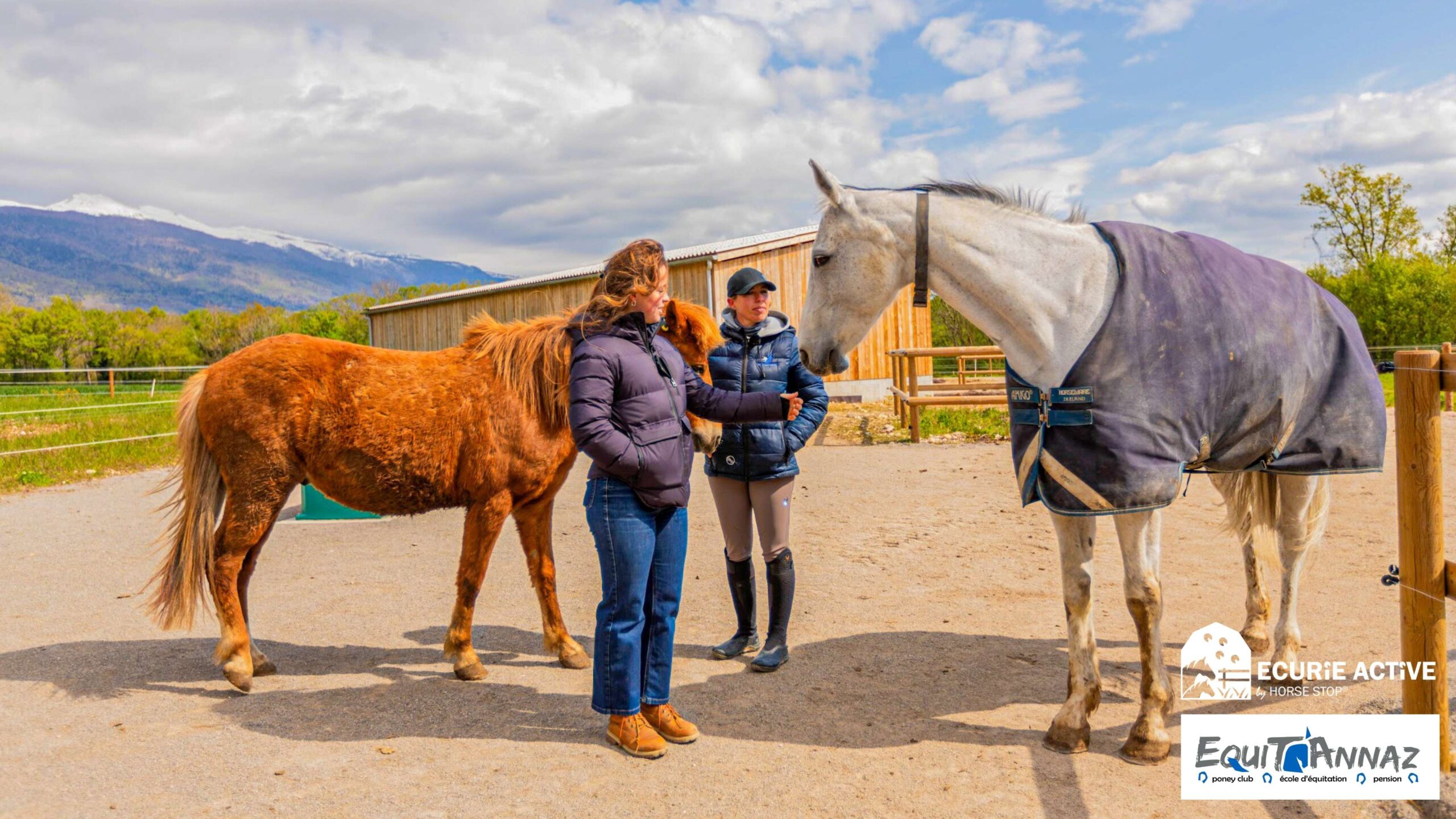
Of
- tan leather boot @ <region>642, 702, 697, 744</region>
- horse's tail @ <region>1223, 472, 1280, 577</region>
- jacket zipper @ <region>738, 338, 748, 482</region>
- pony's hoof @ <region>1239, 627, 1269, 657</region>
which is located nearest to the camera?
tan leather boot @ <region>642, 702, 697, 744</region>

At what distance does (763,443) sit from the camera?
377cm

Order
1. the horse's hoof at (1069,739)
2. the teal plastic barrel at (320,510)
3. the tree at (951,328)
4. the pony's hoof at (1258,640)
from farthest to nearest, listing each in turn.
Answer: the tree at (951,328) → the teal plastic barrel at (320,510) → the pony's hoof at (1258,640) → the horse's hoof at (1069,739)

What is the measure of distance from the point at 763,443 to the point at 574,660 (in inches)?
55.2

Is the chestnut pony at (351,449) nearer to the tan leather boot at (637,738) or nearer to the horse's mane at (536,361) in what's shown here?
the horse's mane at (536,361)

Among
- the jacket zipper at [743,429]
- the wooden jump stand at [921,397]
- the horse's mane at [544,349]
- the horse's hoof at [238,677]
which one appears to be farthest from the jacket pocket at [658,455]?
the wooden jump stand at [921,397]

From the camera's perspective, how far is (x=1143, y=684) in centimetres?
289

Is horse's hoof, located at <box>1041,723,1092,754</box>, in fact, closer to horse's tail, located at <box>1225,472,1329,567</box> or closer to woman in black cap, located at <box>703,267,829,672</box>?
woman in black cap, located at <box>703,267,829,672</box>

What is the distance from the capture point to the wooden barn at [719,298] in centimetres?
1725

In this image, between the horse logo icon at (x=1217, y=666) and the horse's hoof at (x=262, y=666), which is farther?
the horse's hoof at (x=262, y=666)

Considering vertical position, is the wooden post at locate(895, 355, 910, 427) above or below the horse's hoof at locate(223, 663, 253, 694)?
above

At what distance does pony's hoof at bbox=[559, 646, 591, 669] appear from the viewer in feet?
12.9

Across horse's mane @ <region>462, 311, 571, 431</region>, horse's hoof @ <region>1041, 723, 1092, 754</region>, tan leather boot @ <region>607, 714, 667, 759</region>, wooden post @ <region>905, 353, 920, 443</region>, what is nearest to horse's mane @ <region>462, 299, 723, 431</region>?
horse's mane @ <region>462, 311, 571, 431</region>

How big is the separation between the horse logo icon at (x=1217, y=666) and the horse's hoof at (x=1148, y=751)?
0.53 metres

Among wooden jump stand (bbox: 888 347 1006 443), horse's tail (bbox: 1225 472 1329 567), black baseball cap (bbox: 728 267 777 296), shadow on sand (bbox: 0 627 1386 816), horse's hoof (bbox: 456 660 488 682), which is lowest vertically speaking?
shadow on sand (bbox: 0 627 1386 816)
